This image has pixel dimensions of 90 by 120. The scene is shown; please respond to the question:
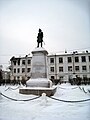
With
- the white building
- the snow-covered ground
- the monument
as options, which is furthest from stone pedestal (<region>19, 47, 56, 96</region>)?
the white building

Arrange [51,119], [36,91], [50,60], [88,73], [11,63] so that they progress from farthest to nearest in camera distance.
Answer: [11,63], [50,60], [88,73], [36,91], [51,119]

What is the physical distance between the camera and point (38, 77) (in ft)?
31.2

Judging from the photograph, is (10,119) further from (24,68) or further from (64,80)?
(24,68)

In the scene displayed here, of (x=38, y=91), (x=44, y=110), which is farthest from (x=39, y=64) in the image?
(x=44, y=110)

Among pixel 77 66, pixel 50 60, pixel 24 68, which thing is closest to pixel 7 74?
pixel 24 68

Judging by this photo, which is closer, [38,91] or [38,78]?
[38,91]

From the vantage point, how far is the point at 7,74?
142 feet

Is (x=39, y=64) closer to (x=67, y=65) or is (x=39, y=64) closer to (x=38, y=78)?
(x=38, y=78)

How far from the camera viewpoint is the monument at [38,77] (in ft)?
27.3

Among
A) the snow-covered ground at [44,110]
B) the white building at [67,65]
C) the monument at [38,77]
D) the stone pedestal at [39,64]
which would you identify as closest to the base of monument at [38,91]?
the monument at [38,77]

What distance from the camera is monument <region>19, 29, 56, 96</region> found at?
8.34 meters

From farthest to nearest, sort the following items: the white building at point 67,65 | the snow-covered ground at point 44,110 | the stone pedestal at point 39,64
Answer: the white building at point 67,65 → the stone pedestal at point 39,64 → the snow-covered ground at point 44,110

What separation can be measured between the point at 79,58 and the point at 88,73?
13.5 feet

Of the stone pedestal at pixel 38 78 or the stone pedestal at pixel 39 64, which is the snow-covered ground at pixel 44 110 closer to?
the stone pedestal at pixel 38 78
